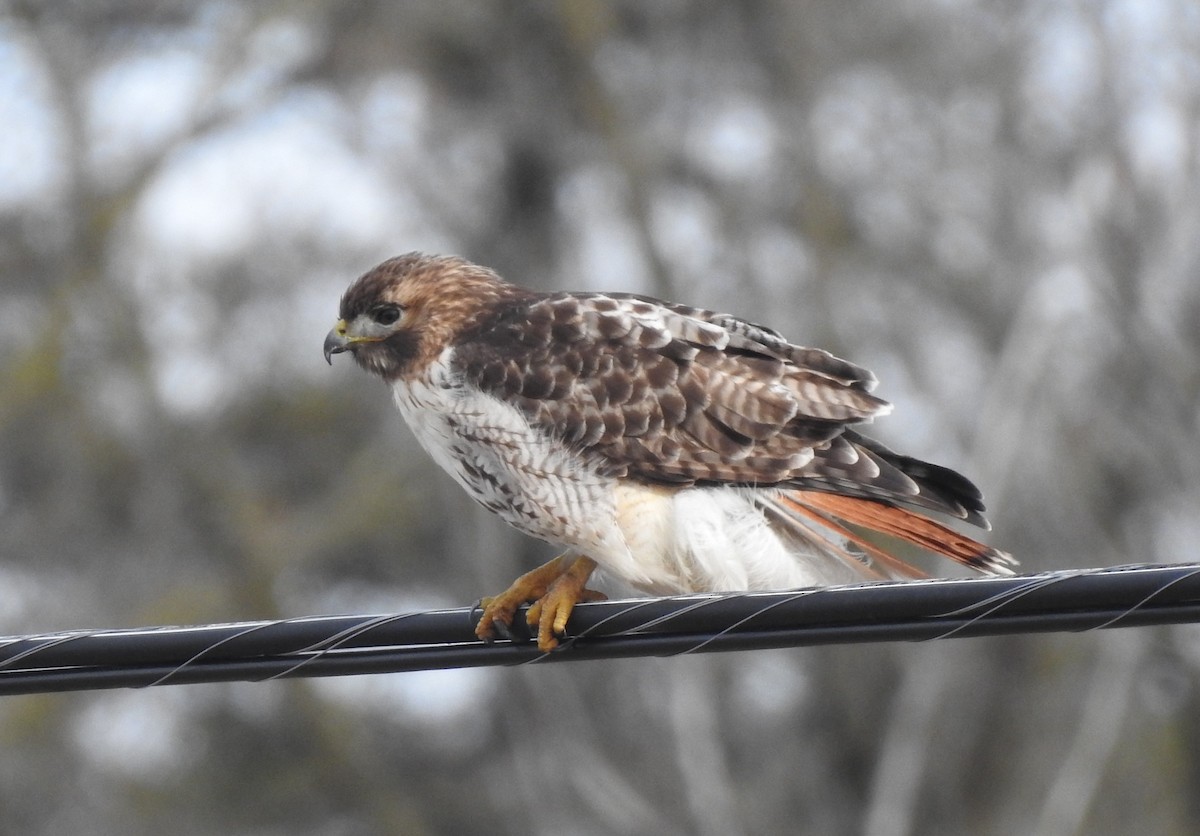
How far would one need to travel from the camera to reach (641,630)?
3398 millimetres

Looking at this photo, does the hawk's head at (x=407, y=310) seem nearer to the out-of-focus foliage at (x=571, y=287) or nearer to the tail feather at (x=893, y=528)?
the tail feather at (x=893, y=528)

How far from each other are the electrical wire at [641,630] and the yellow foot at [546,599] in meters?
0.32

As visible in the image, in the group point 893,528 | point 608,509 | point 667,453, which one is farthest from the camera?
point 667,453

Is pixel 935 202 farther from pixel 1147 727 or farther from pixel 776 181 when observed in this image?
pixel 1147 727

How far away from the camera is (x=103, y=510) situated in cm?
1467

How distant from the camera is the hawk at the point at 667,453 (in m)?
4.44

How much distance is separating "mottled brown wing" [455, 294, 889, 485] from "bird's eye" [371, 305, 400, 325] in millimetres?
336

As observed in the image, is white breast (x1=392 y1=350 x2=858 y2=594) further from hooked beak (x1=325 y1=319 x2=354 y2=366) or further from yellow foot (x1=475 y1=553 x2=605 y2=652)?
hooked beak (x1=325 y1=319 x2=354 y2=366)

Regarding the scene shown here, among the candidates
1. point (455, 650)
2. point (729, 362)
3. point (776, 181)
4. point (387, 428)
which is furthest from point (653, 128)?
point (455, 650)

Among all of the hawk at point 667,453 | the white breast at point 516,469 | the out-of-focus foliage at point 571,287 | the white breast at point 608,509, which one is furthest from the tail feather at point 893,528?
the out-of-focus foliage at point 571,287

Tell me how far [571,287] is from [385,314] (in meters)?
9.24

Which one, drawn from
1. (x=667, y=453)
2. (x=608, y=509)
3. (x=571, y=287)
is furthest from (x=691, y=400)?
(x=571, y=287)

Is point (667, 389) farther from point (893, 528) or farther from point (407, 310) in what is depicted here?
point (407, 310)

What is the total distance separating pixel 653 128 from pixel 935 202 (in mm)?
2517
